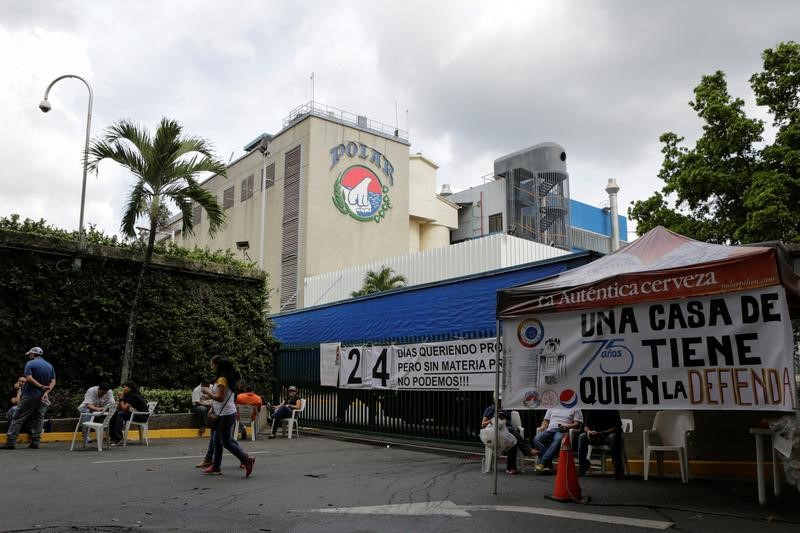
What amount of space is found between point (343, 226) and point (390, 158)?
6.80 m

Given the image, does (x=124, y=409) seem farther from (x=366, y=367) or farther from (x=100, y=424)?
(x=366, y=367)

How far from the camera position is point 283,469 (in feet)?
33.3

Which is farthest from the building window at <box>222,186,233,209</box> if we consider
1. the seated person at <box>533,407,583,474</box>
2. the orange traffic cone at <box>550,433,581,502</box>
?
the orange traffic cone at <box>550,433,581,502</box>

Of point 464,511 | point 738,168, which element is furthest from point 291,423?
point 738,168

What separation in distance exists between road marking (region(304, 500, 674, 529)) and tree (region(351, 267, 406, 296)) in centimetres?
2717

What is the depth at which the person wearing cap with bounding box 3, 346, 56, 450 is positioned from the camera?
39.4 ft

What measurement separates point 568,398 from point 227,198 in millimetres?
49192

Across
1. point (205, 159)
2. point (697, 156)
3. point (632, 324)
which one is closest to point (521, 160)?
point (697, 156)

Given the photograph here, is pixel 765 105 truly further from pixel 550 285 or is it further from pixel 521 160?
pixel 521 160

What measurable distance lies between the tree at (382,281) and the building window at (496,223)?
827 inches

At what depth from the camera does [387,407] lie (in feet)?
51.0

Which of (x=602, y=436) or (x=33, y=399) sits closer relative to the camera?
(x=602, y=436)

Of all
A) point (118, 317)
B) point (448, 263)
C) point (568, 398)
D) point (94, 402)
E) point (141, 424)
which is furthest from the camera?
point (448, 263)

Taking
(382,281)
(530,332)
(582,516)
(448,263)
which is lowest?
(582,516)
